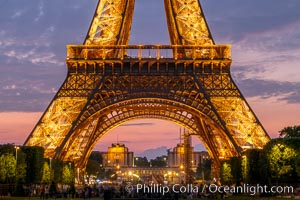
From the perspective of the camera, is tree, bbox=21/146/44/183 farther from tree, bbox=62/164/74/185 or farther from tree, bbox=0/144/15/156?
tree, bbox=62/164/74/185

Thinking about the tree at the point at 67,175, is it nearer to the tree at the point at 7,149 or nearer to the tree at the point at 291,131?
the tree at the point at 7,149

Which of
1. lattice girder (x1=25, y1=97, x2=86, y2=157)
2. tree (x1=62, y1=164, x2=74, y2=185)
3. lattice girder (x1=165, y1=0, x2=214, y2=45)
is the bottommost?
tree (x1=62, y1=164, x2=74, y2=185)

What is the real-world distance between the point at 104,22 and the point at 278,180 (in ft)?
80.8

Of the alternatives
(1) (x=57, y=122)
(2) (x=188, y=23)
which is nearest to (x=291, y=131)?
(2) (x=188, y=23)

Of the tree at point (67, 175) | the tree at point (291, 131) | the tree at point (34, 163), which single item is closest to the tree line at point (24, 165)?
the tree at point (34, 163)

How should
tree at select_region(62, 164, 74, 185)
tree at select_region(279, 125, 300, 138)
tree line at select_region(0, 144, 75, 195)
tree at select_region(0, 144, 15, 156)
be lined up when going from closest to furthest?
tree line at select_region(0, 144, 75, 195) < tree at select_region(0, 144, 15, 156) < tree at select_region(62, 164, 74, 185) < tree at select_region(279, 125, 300, 138)

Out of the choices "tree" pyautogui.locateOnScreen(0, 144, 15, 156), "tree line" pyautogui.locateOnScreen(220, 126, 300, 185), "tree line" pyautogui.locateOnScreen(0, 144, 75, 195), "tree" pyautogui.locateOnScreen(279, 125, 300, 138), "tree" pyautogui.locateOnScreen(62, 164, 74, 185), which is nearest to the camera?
"tree line" pyautogui.locateOnScreen(220, 126, 300, 185)

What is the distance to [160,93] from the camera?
53656 mm

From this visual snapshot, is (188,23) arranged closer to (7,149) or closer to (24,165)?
(24,165)

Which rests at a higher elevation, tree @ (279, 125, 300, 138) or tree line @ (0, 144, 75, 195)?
tree @ (279, 125, 300, 138)

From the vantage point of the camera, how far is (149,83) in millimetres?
54906

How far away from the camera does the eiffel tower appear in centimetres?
5312

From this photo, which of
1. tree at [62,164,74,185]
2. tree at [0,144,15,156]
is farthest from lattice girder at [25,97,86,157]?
tree at [62,164,74,185]

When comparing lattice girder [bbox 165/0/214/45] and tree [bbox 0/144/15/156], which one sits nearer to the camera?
tree [bbox 0/144/15/156]
